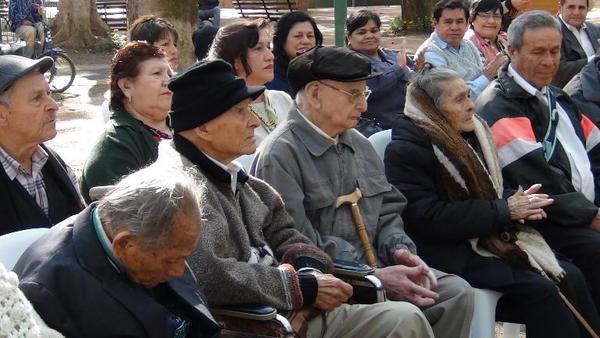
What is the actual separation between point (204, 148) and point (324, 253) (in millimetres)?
653

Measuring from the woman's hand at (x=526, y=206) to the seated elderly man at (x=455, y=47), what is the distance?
2.16 meters

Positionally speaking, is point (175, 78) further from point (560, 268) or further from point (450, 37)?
point (450, 37)

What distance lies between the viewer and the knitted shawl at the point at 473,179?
4430 mm

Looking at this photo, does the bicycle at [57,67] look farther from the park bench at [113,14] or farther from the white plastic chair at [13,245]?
the white plastic chair at [13,245]

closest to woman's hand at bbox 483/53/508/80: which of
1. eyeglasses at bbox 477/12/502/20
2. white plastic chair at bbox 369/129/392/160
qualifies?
eyeglasses at bbox 477/12/502/20

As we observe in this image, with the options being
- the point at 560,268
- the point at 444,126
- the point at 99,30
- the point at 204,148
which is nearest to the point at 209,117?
the point at 204,148

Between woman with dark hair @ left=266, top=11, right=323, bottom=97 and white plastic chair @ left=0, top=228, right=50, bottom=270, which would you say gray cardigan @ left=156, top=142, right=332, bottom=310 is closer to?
white plastic chair @ left=0, top=228, right=50, bottom=270

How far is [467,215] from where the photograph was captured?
439cm

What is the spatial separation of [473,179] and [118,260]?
2.26 meters

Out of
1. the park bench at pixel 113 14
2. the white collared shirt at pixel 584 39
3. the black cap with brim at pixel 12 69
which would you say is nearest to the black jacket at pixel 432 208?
the black cap with brim at pixel 12 69

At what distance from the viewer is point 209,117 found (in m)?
3.55

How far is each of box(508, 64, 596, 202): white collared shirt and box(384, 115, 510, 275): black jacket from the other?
0.76 meters

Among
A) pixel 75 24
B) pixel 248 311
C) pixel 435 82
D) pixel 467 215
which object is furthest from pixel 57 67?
pixel 248 311

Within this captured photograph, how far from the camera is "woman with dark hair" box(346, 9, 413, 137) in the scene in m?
6.02
